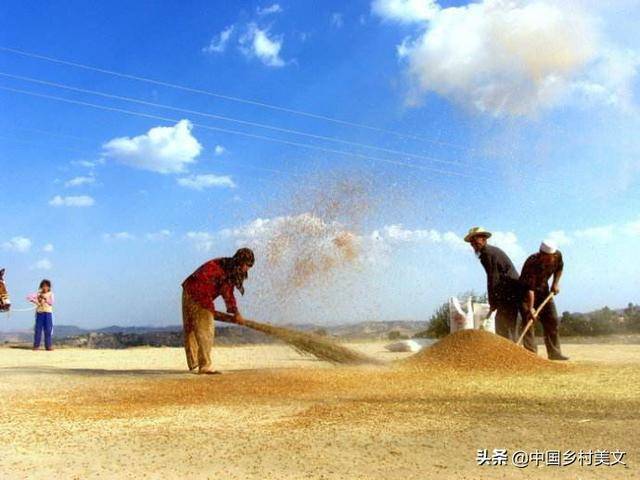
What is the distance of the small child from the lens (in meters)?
17.1

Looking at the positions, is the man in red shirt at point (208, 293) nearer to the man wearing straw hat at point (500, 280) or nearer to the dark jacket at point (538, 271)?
the man wearing straw hat at point (500, 280)

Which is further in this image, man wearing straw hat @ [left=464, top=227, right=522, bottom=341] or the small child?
the small child

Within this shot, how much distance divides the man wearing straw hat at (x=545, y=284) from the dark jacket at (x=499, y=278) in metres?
0.19

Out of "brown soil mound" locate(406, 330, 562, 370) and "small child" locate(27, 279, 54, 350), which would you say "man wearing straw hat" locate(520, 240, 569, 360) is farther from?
"small child" locate(27, 279, 54, 350)

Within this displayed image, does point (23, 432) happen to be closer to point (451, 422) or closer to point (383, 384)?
point (451, 422)

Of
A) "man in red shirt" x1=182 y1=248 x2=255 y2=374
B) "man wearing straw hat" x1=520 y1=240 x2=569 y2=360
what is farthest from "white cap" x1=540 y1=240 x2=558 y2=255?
"man in red shirt" x1=182 y1=248 x2=255 y2=374

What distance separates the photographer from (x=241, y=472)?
169 inches

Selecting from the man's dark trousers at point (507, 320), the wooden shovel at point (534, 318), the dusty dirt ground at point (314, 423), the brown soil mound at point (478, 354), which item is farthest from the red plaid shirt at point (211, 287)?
the wooden shovel at point (534, 318)

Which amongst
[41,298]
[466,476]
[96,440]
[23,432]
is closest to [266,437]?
[96,440]

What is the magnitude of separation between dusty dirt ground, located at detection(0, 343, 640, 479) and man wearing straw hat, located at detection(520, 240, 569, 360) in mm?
1813

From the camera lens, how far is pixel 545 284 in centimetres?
1170

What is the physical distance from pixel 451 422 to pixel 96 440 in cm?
280

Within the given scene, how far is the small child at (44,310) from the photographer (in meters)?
17.1

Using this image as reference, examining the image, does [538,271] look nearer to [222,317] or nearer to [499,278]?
→ [499,278]
